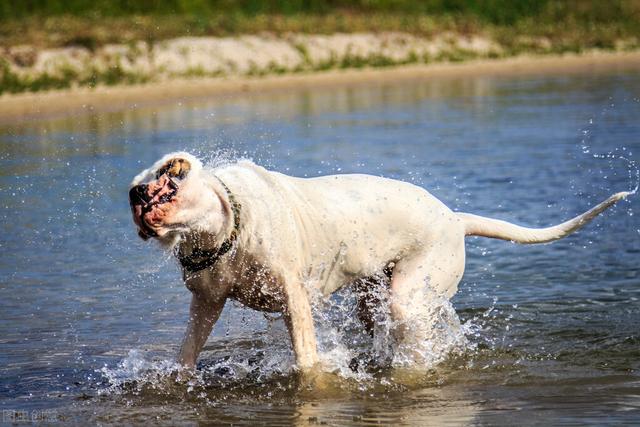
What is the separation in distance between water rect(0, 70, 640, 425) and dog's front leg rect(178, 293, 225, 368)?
0.26m

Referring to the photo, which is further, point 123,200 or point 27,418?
point 123,200

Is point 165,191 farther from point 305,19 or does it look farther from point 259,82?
point 305,19

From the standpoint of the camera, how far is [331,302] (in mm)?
6668

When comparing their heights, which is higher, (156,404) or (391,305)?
(391,305)

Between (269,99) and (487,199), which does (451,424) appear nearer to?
(487,199)

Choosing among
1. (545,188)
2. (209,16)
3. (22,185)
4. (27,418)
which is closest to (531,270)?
(545,188)

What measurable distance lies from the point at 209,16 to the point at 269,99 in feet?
26.2

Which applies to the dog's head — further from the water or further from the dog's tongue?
the water

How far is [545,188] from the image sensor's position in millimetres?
13031

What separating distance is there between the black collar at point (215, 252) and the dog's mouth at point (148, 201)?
408 mm

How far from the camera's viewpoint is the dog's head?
5.22 m

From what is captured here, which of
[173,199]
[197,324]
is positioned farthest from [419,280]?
[173,199]

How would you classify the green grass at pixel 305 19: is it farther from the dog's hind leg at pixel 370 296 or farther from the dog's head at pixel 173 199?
the dog's head at pixel 173 199

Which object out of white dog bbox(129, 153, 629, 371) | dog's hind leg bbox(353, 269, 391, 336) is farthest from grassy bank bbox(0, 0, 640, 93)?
white dog bbox(129, 153, 629, 371)
